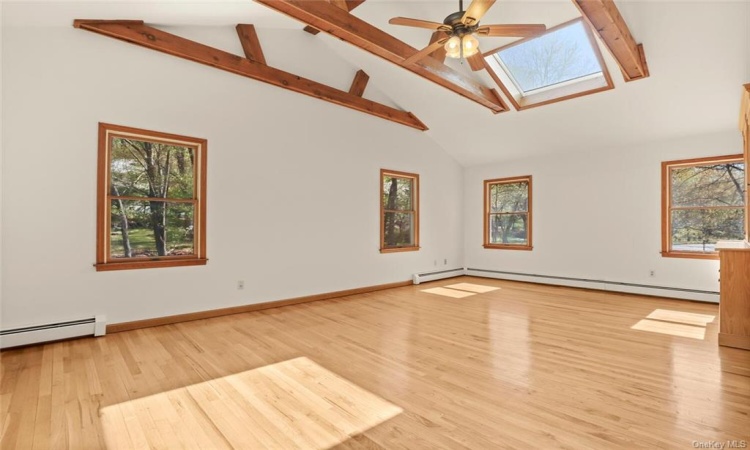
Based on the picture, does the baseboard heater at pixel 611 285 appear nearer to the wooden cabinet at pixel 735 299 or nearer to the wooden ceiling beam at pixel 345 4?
the wooden cabinet at pixel 735 299

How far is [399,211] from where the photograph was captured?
21.2 ft

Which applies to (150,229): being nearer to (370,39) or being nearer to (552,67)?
(370,39)

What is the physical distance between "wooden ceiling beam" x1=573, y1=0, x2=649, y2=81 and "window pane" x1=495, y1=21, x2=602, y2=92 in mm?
437

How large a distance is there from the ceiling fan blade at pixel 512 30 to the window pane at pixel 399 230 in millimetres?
3671

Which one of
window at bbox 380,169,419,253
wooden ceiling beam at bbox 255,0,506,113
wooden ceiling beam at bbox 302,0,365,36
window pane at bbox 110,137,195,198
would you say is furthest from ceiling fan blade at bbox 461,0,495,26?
window at bbox 380,169,419,253

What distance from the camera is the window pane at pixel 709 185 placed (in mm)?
4801

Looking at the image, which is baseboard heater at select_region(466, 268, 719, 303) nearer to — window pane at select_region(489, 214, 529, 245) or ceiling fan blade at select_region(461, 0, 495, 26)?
window pane at select_region(489, 214, 529, 245)

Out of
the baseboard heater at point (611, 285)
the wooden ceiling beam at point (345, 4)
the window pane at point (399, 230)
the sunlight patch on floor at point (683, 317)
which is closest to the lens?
the wooden ceiling beam at point (345, 4)

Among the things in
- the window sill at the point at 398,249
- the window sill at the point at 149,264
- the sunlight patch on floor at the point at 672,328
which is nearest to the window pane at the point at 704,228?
the sunlight patch on floor at the point at 672,328

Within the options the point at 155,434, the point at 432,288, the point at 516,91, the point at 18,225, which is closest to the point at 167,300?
the point at 18,225

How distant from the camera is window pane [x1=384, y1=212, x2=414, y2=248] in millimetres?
6297

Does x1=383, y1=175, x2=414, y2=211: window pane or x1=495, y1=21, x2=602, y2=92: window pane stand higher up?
x1=495, y1=21, x2=602, y2=92: window pane

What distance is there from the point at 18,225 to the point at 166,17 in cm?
244

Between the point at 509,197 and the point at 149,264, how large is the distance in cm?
626
